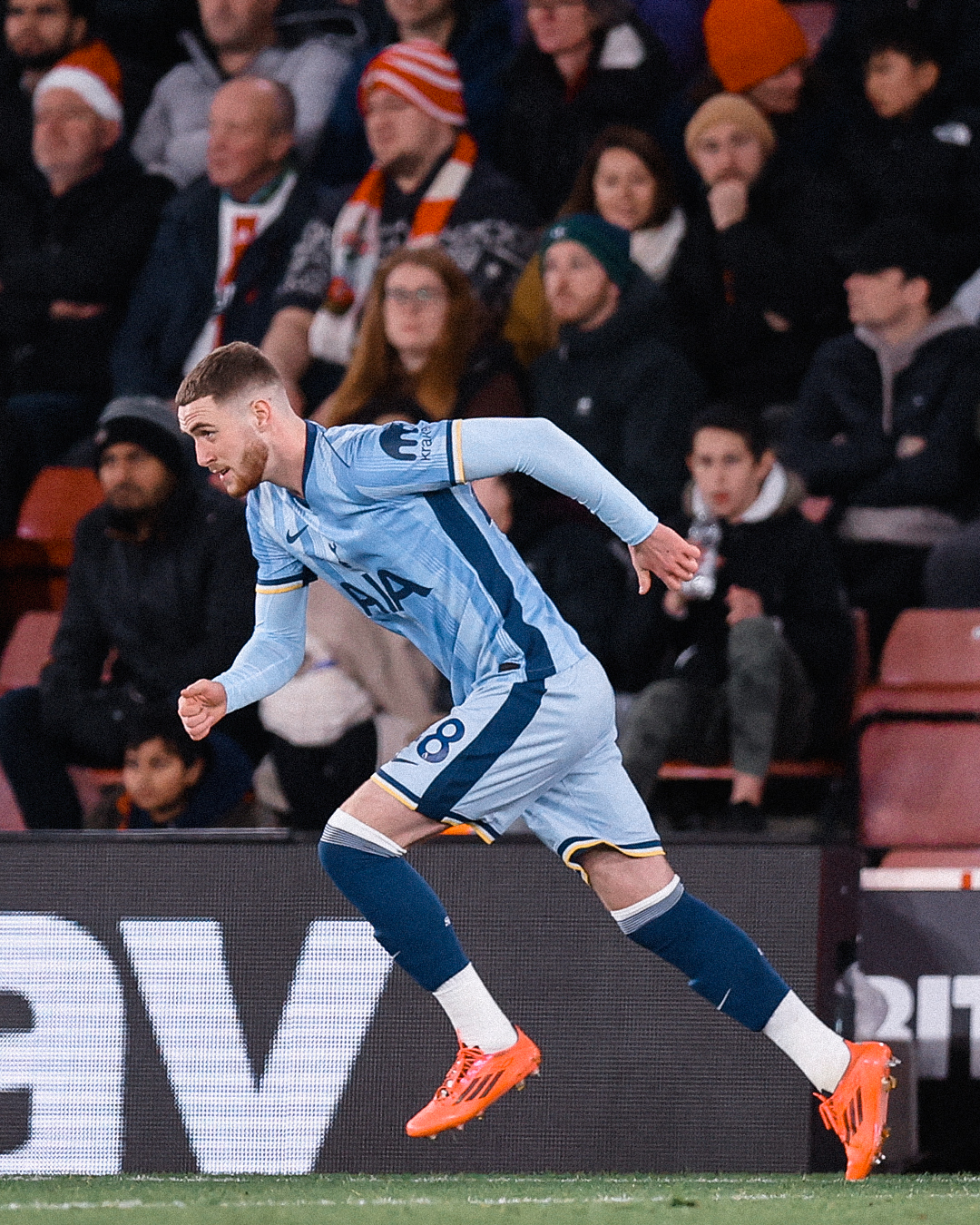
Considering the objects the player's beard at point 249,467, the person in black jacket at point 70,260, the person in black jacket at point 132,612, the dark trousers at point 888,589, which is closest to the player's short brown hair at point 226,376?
the player's beard at point 249,467

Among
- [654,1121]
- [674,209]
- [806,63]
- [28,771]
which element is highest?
[806,63]

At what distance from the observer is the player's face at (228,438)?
359 centimetres

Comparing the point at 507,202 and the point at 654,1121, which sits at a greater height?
the point at 507,202

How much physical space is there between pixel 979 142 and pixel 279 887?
12.8ft

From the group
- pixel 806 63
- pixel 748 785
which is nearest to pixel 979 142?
pixel 806 63

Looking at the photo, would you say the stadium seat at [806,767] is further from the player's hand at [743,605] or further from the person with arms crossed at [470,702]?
the person with arms crossed at [470,702]

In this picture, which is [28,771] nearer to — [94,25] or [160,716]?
[160,716]

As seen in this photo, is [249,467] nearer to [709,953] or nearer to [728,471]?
[709,953]

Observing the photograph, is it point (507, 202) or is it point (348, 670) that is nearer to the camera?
point (348, 670)

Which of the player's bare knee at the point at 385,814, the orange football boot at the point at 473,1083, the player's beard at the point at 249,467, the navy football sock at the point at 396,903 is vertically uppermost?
the player's beard at the point at 249,467

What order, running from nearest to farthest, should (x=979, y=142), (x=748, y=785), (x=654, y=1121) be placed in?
(x=654, y=1121), (x=748, y=785), (x=979, y=142)

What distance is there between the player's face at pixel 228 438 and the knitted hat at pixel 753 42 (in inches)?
150

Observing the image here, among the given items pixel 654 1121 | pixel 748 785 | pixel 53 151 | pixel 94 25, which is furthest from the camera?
pixel 94 25

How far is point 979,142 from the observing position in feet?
21.3
